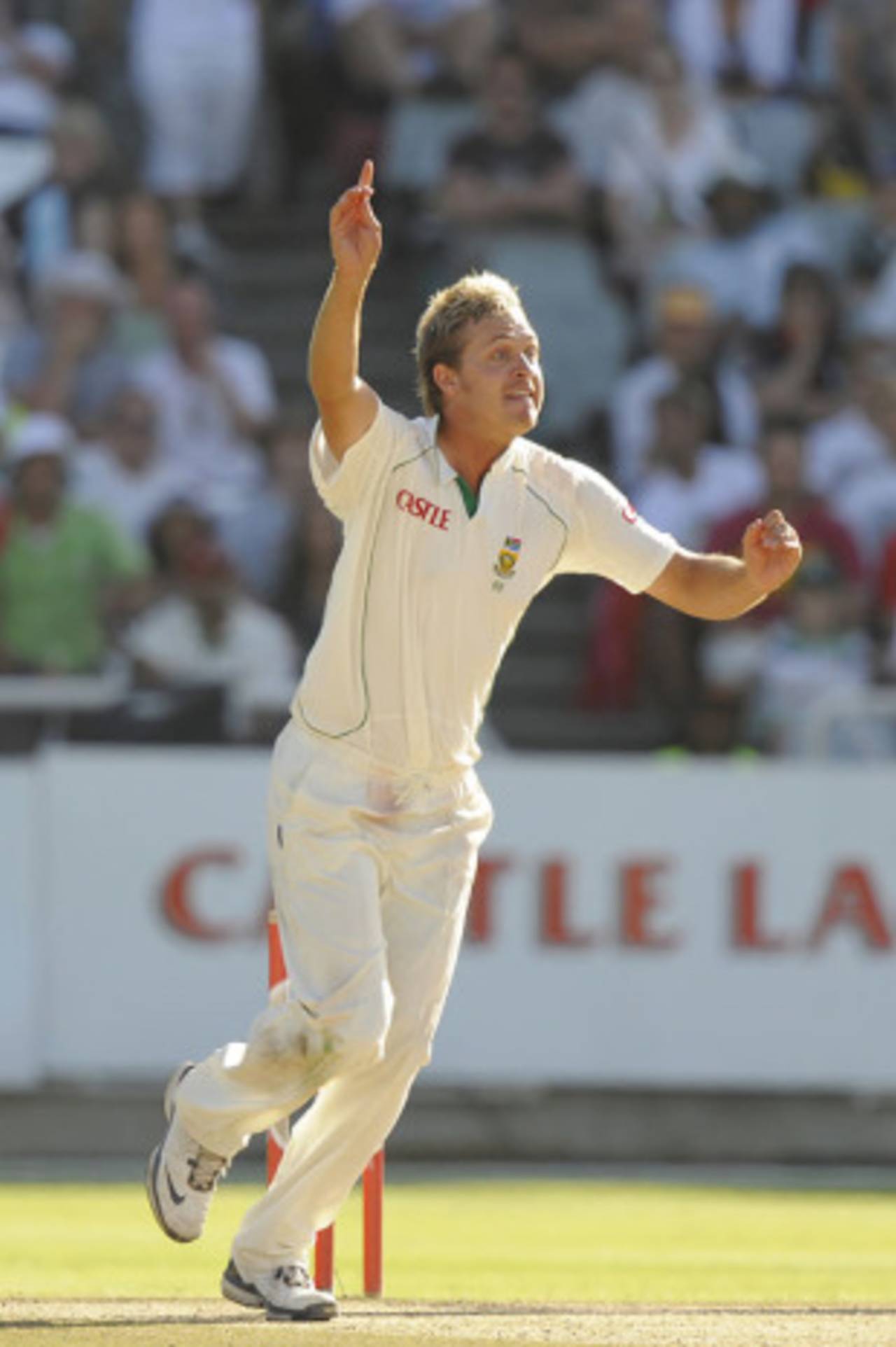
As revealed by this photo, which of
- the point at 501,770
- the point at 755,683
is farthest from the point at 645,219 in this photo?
the point at 501,770

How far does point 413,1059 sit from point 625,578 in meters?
1.22

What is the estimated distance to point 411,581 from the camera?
7.68 metres

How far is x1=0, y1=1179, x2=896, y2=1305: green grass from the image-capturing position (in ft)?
30.6

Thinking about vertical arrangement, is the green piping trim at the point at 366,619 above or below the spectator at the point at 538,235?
below

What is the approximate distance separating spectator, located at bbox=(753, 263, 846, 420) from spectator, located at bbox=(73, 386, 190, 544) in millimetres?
3189

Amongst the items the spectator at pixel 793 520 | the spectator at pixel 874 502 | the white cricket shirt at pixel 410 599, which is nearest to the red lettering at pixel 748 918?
the spectator at pixel 793 520

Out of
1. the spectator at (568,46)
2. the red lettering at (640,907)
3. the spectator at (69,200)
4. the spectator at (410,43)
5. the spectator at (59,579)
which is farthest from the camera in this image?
the spectator at (568,46)

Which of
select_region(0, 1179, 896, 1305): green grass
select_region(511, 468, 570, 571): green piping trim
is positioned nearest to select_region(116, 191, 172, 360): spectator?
select_region(0, 1179, 896, 1305): green grass

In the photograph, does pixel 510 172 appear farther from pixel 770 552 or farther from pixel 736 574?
pixel 770 552

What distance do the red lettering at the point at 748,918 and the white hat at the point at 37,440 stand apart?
3.67 meters

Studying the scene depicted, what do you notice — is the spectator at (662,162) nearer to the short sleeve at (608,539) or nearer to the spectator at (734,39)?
the spectator at (734,39)

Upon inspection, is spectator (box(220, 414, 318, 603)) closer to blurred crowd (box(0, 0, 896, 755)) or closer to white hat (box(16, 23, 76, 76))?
blurred crowd (box(0, 0, 896, 755))

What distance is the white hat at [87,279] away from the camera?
16609mm

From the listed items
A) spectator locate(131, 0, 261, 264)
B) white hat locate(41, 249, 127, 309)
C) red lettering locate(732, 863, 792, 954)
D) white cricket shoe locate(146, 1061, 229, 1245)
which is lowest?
white cricket shoe locate(146, 1061, 229, 1245)
